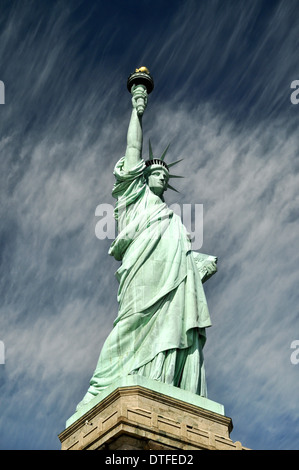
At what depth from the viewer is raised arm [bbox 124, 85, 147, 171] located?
1559 centimetres

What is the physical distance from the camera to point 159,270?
14188 millimetres

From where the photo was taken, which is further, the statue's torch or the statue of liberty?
the statue's torch

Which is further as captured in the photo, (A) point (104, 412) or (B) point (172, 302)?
(B) point (172, 302)

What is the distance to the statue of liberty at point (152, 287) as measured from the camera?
13000 millimetres

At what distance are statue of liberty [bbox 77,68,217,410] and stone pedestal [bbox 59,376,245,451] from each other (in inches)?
23.6

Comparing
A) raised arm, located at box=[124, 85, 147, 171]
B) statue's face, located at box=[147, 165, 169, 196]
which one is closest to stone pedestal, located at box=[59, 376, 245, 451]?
statue's face, located at box=[147, 165, 169, 196]

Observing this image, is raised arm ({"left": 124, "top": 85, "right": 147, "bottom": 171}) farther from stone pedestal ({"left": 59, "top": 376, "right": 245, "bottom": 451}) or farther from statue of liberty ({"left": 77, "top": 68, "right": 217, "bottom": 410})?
stone pedestal ({"left": 59, "top": 376, "right": 245, "bottom": 451})

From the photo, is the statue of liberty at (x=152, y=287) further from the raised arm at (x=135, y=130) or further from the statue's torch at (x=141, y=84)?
the statue's torch at (x=141, y=84)

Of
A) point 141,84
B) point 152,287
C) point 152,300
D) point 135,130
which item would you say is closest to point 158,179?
point 135,130

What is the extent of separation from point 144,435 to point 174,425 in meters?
0.67

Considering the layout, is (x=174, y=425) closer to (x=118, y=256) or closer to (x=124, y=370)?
(x=124, y=370)

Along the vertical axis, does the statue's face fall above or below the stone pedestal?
above

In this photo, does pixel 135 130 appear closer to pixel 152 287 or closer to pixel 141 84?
pixel 141 84
